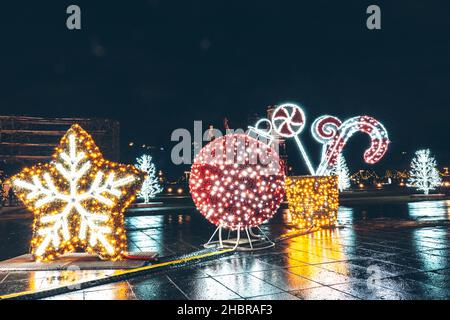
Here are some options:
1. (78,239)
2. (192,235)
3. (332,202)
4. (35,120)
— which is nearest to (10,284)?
(78,239)

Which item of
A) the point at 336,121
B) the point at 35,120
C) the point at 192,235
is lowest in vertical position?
the point at 192,235

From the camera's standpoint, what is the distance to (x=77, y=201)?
23.1 feet

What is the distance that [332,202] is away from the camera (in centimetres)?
1109

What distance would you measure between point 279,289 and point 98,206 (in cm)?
387

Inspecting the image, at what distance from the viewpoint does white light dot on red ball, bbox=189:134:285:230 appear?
7.20 meters

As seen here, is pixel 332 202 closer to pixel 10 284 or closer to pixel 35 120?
pixel 10 284

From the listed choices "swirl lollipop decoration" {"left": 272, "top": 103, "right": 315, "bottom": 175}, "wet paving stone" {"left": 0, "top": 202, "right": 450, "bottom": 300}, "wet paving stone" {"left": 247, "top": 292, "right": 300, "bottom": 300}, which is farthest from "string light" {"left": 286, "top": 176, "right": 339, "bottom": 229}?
"wet paving stone" {"left": 247, "top": 292, "right": 300, "bottom": 300}

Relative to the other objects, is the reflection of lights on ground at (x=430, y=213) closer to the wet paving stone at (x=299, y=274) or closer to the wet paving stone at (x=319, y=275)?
the wet paving stone at (x=299, y=274)

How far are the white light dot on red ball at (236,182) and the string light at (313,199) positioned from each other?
11.5ft

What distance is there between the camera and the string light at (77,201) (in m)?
6.91

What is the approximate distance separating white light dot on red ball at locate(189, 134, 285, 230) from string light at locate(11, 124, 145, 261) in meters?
1.37

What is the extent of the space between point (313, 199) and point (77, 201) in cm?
678

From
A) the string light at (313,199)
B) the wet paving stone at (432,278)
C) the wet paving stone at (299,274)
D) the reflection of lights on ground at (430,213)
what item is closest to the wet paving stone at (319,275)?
the wet paving stone at (299,274)
